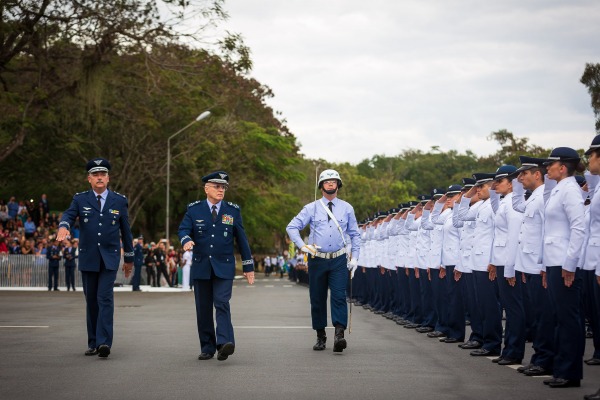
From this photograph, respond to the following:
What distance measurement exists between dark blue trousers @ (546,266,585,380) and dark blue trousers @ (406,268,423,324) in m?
8.36

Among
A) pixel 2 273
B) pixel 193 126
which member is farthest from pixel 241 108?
pixel 2 273

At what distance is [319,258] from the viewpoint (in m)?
14.8

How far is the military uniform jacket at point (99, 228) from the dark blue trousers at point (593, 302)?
561cm

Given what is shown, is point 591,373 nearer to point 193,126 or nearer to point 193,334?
point 193,334

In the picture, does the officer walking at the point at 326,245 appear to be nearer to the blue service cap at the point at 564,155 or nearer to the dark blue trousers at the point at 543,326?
the dark blue trousers at the point at 543,326

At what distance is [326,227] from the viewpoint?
14781 millimetres

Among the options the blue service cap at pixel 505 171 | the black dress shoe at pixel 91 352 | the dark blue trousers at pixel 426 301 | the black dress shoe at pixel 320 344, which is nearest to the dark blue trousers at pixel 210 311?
the black dress shoe at pixel 91 352

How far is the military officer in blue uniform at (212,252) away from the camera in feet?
43.3

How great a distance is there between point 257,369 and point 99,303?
8.25 feet

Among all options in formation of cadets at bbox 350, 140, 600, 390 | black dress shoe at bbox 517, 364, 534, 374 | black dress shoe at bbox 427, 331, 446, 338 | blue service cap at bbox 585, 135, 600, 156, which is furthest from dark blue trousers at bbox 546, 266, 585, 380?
black dress shoe at bbox 427, 331, 446, 338

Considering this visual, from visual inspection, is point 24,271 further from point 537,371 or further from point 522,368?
point 537,371

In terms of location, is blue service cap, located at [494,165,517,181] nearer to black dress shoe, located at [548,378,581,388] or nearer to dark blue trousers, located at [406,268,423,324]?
black dress shoe, located at [548,378,581,388]

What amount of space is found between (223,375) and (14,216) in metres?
37.1

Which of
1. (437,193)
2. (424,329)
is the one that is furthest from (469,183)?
(424,329)
